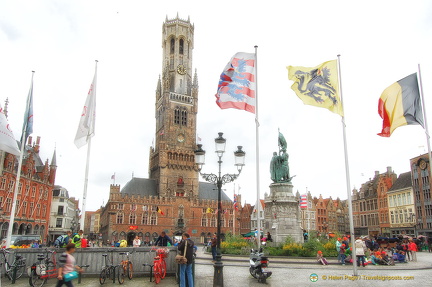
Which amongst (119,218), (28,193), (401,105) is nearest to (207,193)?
(119,218)

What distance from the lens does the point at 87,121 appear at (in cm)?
1819

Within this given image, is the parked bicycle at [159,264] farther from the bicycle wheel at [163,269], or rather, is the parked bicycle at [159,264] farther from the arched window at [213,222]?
the arched window at [213,222]

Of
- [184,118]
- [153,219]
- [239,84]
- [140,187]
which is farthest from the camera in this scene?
[184,118]

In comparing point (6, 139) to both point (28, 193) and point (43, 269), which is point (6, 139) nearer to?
point (43, 269)

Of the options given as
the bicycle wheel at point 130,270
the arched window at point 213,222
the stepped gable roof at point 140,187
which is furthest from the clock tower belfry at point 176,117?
the bicycle wheel at point 130,270

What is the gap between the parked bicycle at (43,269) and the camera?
1151cm

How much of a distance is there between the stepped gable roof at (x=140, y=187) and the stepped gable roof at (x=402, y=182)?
43.6m

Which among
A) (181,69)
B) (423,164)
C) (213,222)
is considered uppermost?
(181,69)

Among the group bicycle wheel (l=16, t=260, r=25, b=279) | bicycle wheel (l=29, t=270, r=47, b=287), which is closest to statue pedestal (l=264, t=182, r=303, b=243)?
bicycle wheel (l=29, t=270, r=47, b=287)

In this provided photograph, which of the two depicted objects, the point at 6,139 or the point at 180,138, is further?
the point at 180,138

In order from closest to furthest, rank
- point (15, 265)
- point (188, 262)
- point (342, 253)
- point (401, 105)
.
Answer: point (188, 262) → point (15, 265) → point (401, 105) → point (342, 253)

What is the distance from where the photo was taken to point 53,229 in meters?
70.6

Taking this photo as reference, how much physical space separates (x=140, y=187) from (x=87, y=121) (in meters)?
52.5

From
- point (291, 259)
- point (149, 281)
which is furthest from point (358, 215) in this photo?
point (149, 281)
